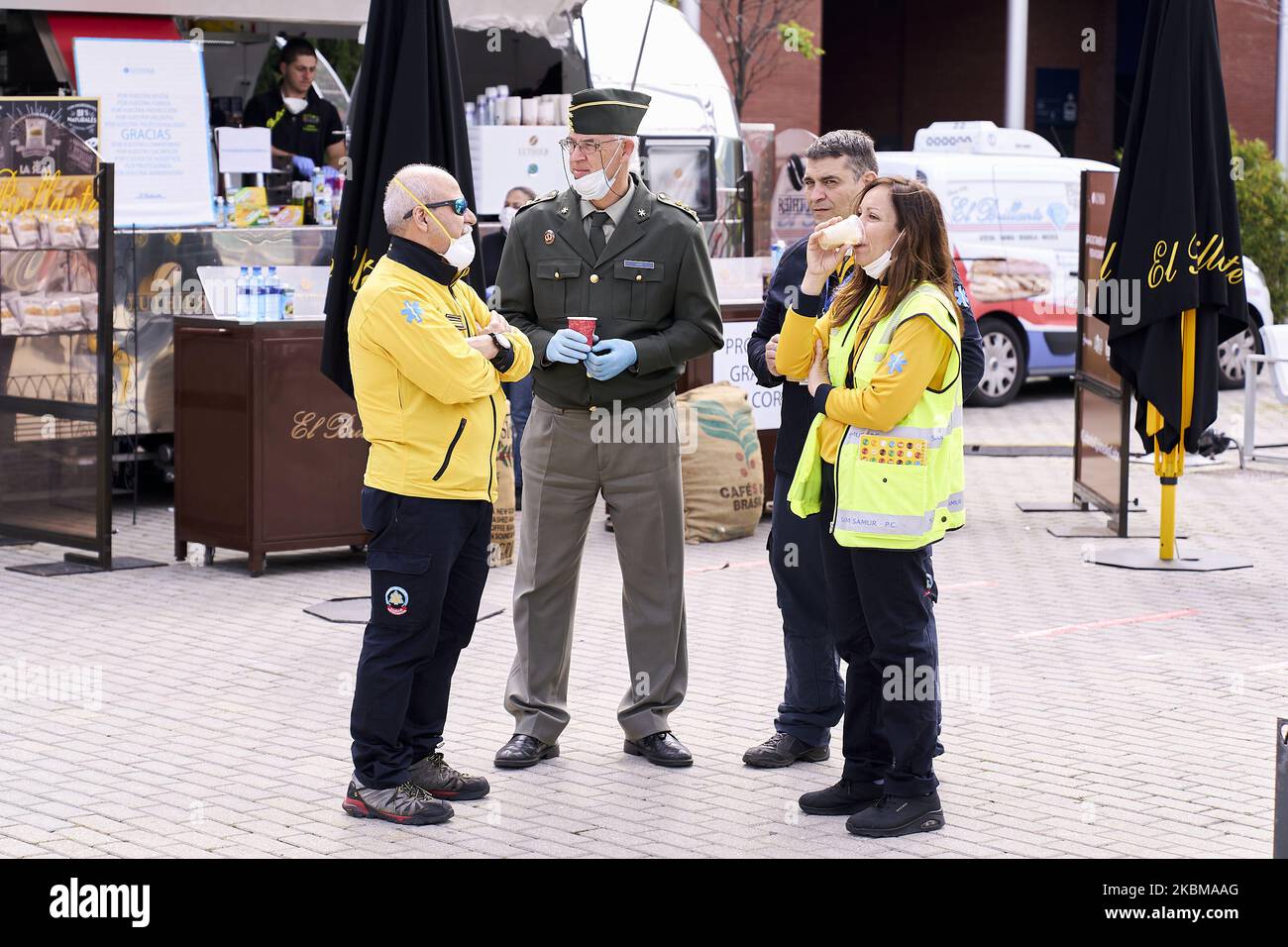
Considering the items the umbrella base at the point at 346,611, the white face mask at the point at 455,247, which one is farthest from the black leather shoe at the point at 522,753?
the umbrella base at the point at 346,611

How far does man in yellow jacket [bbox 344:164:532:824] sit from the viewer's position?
5.32 m

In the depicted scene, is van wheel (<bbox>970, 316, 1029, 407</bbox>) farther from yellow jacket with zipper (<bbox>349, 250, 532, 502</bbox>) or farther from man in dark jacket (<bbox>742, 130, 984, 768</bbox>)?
yellow jacket with zipper (<bbox>349, 250, 532, 502</bbox>)

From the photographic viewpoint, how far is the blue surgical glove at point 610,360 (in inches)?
231

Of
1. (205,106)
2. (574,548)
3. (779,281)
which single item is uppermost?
(205,106)

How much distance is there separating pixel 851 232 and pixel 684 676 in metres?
1.86

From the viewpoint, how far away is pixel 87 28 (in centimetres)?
1156

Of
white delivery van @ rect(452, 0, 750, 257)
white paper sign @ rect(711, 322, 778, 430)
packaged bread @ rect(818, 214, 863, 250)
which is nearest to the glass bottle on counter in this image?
white delivery van @ rect(452, 0, 750, 257)

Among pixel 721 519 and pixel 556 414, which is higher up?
pixel 556 414

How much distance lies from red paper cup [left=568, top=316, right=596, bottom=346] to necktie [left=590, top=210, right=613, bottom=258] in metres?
0.36

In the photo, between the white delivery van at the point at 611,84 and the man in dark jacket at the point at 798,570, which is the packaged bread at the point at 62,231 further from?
the man in dark jacket at the point at 798,570
